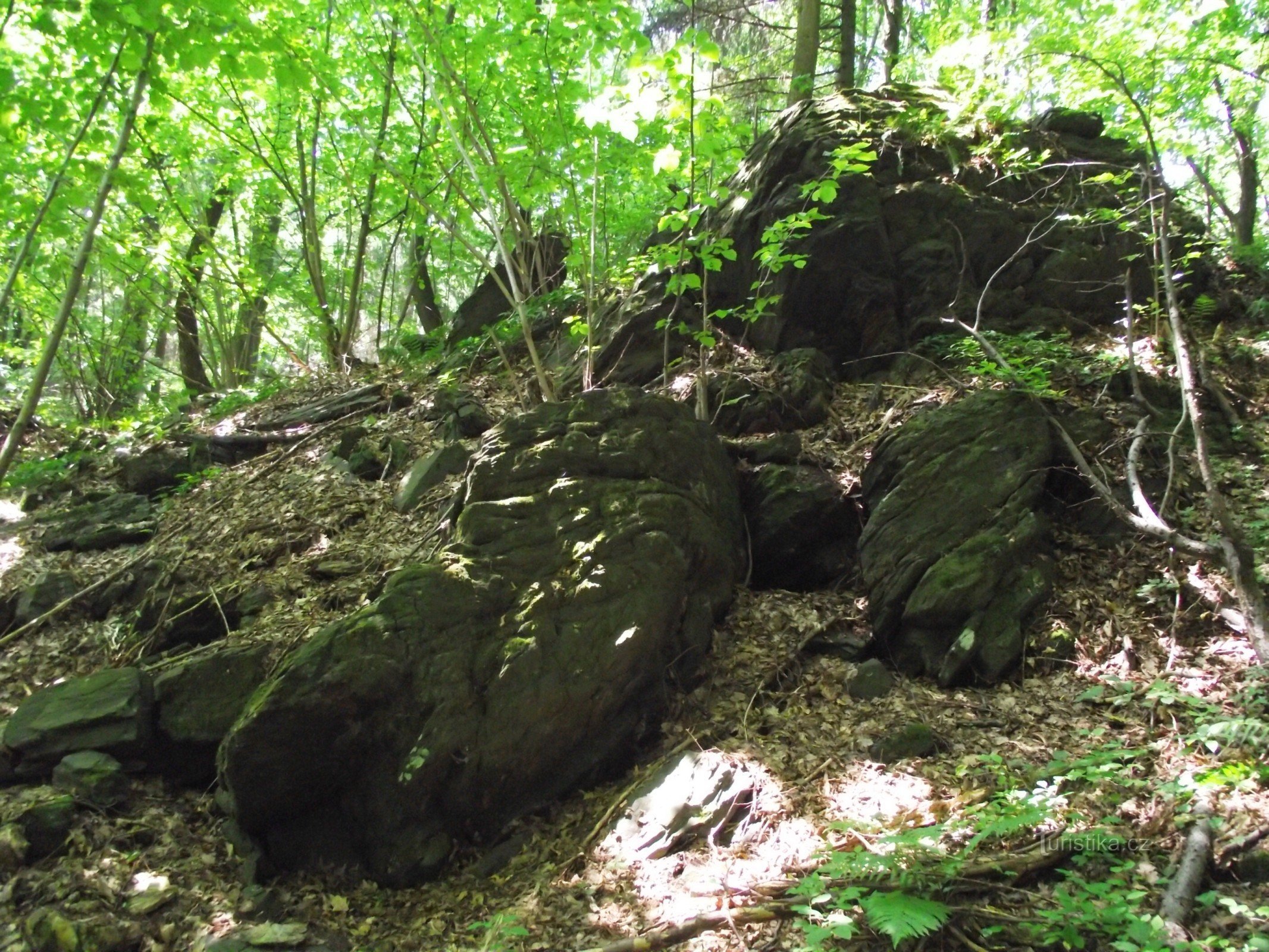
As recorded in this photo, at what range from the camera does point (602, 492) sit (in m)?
6.11

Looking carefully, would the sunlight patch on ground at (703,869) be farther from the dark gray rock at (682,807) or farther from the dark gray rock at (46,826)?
the dark gray rock at (46,826)

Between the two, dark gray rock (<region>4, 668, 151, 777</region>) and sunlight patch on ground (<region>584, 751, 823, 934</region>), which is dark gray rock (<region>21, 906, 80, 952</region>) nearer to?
dark gray rock (<region>4, 668, 151, 777</region>)

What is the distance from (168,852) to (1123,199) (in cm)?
1075

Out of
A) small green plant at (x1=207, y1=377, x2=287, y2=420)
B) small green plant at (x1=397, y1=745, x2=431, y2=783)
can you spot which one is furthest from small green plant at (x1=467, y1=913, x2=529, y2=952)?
small green plant at (x1=207, y1=377, x2=287, y2=420)

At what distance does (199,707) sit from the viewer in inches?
211

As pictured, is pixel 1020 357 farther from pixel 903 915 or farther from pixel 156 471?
pixel 156 471

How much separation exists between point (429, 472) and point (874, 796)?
5.06 metres

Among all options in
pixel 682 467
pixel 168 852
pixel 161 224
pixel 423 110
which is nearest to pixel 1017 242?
pixel 682 467

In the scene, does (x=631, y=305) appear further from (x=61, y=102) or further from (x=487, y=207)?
(x=61, y=102)

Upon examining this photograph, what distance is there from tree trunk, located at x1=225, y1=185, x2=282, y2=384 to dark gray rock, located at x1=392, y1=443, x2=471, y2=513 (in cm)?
773

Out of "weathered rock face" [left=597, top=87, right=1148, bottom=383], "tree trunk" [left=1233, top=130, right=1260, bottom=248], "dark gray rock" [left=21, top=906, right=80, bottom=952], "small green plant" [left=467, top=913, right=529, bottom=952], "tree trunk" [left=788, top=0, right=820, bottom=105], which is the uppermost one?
"tree trunk" [left=788, top=0, right=820, bottom=105]

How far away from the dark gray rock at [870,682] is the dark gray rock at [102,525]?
7.31m

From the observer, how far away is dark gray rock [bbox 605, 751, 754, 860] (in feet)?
14.2

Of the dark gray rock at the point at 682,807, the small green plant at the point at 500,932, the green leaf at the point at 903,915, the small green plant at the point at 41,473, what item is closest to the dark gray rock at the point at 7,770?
the small green plant at the point at 500,932
